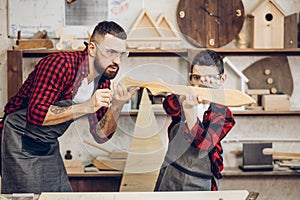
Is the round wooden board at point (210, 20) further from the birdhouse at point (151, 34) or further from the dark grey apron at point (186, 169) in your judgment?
the dark grey apron at point (186, 169)

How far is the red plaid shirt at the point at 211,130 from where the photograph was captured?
3.15m

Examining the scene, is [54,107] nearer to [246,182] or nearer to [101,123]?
[101,123]

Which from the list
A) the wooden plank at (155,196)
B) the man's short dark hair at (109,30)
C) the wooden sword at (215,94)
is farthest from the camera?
the man's short dark hair at (109,30)

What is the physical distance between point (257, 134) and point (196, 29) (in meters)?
0.83

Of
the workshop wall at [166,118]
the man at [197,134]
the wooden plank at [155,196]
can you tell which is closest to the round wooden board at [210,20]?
the workshop wall at [166,118]

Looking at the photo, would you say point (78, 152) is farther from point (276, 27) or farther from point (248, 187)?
point (276, 27)

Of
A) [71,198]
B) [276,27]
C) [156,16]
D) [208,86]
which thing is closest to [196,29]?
[156,16]

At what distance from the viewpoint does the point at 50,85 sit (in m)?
3.17

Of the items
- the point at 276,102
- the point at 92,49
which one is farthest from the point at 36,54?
the point at 276,102

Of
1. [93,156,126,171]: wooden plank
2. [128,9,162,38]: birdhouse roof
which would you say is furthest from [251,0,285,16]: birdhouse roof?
[93,156,126,171]: wooden plank

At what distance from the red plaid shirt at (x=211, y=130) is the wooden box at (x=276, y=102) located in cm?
74

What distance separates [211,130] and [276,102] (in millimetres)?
878

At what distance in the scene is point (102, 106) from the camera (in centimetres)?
323

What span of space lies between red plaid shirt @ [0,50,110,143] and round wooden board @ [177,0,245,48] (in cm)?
90
